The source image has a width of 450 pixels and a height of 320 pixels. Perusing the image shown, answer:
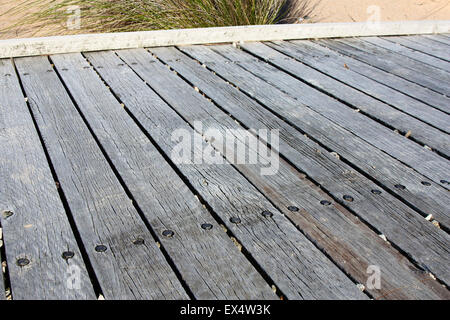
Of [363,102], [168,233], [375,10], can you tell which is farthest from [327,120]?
[375,10]

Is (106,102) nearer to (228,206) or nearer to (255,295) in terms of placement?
(228,206)


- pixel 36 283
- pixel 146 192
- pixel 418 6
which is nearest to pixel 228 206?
pixel 146 192

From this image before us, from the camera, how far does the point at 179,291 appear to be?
1.42 metres

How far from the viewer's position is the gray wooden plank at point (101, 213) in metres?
1.45

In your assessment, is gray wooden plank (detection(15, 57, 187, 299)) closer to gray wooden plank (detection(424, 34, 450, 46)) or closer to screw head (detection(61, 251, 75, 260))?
screw head (detection(61, 251, 75, 260))

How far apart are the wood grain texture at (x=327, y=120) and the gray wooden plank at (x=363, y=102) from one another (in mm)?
72

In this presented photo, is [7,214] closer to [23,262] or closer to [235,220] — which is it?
[23,262]

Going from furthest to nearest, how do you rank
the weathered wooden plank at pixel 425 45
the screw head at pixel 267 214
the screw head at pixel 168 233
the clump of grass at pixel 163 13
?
the clump of grass at pixel 163 13 < the weathered wooden plank at pixel 425 45 < the screw head at pixel 267 214 < the screw head at pixel 168 233

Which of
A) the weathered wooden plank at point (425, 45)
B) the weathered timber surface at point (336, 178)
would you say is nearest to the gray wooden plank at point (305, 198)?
the weathered timber surface at point (336, 178)

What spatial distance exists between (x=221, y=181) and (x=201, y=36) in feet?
6.30

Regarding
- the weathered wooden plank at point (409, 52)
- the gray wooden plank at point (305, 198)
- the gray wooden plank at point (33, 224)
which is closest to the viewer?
the gray wooden plank at point (33, 224)

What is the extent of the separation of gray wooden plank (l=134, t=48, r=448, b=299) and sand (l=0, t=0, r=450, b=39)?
3.73 metres

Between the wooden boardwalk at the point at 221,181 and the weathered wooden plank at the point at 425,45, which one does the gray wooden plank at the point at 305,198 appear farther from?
the weathered wooden plank at the point at 425,45

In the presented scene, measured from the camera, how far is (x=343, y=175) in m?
2.08
